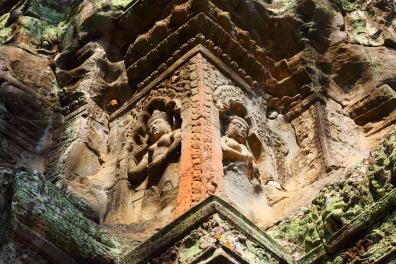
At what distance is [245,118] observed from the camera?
273 inches

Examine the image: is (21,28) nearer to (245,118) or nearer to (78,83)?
(78,83)

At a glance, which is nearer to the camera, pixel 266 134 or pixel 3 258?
pixel 3 258

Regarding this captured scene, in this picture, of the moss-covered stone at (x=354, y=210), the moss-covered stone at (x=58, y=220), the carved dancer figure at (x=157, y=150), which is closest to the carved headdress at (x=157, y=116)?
the carved dancer figure at (x=157, y=150)

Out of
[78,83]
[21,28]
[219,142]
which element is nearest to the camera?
[219,142]

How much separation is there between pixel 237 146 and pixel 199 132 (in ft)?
1.63

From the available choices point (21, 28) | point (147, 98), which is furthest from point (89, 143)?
point (21, 28)

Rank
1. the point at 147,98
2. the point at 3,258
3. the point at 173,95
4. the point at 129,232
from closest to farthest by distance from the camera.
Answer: the point at 3,258 < the point at 129,232 < the point at 173,95 < the point at 147,98

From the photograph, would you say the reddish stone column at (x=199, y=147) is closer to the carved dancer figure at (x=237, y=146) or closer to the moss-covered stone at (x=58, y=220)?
the carved dancer figure at (x=237, y=146)

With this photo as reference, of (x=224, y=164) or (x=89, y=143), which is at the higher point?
(x=89, y=143)

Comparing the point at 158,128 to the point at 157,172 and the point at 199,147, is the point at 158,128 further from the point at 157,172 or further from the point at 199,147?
the point at 199,147

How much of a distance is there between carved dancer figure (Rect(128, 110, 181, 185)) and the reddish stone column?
0.16 metres

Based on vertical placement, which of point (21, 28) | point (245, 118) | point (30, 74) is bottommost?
point (245, 118)

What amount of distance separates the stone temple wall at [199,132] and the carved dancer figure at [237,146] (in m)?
0.02

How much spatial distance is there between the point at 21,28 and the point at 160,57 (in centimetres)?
249
